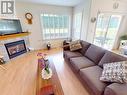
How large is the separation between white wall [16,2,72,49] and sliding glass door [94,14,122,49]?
182cm

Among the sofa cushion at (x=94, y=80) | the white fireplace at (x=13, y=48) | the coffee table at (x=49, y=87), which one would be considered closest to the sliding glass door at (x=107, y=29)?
the sofa cushion at (x=94, y=80)

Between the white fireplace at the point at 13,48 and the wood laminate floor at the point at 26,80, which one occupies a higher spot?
the white fireplace at the point at 13,48

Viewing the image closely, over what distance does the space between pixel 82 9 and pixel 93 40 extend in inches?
60.2

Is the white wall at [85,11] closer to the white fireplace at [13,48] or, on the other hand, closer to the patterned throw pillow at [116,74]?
the patterned throw pillow at [116,74]

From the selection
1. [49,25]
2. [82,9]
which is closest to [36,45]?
[49,25]

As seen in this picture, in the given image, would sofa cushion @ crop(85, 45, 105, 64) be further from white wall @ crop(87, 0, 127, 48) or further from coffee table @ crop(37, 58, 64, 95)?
white wall @ crop(87, 0, 127, 48)

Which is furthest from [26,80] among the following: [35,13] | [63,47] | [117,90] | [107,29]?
[107,29]

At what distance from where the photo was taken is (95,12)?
3.44 m

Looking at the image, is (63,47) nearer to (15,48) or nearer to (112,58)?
(112,58)

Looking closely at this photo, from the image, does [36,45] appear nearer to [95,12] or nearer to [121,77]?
[95,12]

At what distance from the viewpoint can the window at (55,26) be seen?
447 centimetres

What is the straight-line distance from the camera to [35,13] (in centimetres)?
410

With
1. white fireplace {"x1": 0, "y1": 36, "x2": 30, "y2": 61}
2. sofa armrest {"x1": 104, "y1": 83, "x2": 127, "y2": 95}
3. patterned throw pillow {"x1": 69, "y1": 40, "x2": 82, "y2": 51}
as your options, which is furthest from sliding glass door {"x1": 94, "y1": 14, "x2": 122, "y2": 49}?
white fireplace {"x1": 0, "y1": 36, "x2": 30, "y2": 61}

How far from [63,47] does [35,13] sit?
232 centimetres
